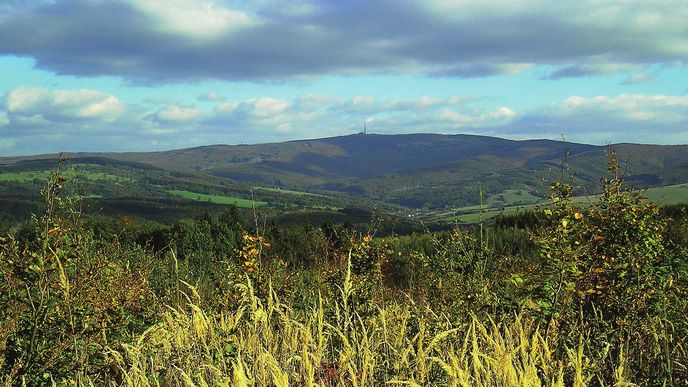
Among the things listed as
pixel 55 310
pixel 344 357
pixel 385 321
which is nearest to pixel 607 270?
pixel 385 321

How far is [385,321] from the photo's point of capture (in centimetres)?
458

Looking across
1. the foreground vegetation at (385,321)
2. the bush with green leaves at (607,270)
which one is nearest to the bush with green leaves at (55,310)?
the foreground vegetation at (385,321)

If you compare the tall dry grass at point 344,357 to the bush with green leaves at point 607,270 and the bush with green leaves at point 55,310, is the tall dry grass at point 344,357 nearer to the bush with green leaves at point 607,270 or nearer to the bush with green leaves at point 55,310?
the bush with green leaves at point 55,310

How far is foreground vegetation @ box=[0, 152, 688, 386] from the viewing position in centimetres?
366

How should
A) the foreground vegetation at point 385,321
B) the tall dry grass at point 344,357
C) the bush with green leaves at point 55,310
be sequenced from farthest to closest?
the bush with green leaves at point 55,310 < the foreground vegetation at point 385,321 < the tall dry grass at point 344,357

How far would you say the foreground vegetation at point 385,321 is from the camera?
366cm

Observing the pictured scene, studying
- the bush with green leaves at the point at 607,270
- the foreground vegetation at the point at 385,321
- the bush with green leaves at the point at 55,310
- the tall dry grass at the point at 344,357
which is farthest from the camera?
the bush with green leaves at the point at 607,270

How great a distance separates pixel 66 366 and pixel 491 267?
4346 mm

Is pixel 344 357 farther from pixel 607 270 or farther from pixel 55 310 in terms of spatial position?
pixel 607 270

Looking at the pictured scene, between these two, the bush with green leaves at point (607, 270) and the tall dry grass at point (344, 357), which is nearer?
the tall dry grass at point (344, 357)

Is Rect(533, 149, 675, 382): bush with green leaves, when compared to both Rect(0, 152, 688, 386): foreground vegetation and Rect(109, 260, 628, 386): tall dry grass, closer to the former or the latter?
Rect(0, 152, 688, 386): foreground vegetation

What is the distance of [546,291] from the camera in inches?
190

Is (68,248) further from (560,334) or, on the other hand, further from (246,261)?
(560,334)

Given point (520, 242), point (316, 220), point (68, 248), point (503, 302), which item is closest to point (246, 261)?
point (68, 248)
